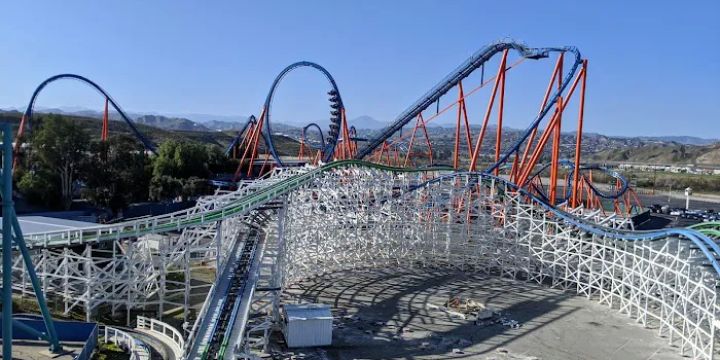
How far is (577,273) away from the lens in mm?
22328

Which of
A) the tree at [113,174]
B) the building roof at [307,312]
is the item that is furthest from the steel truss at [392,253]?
the tree at [113,174]

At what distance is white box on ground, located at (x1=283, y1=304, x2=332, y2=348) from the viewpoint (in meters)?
15.6

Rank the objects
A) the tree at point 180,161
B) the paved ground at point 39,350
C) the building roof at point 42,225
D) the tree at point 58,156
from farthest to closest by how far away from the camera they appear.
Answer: the tree at point 180,161
the tree at point 58,156
the building roof at point 42,225
the paved ground at point 39,350

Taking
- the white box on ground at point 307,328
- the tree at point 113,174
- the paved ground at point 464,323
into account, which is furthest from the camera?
the tree at point 113,174

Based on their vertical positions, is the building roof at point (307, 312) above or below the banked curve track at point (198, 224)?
below

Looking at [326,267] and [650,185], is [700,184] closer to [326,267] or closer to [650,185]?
[650,185]

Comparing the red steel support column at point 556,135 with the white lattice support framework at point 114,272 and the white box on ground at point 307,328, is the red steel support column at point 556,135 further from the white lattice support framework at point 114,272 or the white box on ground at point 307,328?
the white lattice support framework at point 114,272

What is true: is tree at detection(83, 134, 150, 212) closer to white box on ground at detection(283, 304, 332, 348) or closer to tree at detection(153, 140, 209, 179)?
tree at detection(153, 140, 209, 179)

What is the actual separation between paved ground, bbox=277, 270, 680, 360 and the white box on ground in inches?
11.1

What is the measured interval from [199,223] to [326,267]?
28.2 ft

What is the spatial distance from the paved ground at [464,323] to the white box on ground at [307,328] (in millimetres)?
283

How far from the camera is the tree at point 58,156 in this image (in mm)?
31516

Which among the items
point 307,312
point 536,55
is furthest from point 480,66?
point 307,312

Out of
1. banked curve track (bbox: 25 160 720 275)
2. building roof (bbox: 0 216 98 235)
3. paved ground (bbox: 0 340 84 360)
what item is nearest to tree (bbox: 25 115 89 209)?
building roof (bbox: 0 216 98 235)
